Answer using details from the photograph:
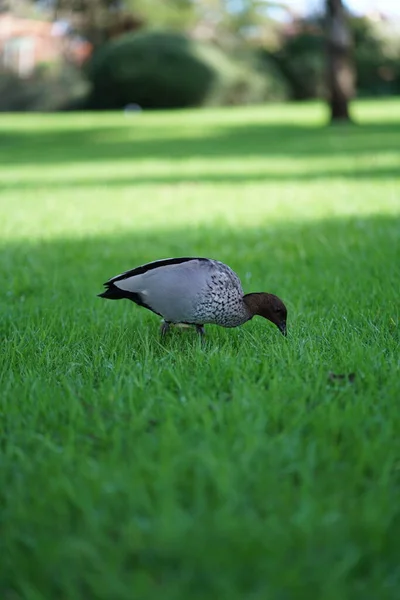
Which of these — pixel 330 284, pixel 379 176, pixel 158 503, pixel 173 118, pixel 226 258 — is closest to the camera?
pixel 158 503

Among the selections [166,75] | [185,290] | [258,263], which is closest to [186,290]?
[185,290]

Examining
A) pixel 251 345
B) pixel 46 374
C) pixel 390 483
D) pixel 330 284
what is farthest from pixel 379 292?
pixel 390 483

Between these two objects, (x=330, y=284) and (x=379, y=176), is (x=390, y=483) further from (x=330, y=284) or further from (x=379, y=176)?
(x=379, y=176)

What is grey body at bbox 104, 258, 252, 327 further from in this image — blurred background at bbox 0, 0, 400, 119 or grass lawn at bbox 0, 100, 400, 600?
blurred background at bbox 0, 0, 400, 119

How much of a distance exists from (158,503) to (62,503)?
0.26m

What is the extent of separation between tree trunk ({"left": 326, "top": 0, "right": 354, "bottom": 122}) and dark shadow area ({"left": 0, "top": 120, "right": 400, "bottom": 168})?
978 mm

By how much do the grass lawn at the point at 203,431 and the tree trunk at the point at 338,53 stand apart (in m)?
13.4

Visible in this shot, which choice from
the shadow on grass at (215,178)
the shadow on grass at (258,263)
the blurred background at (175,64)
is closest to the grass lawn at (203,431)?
the shadow on grass at (258,263)

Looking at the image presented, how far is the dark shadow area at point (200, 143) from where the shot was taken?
15.7 m

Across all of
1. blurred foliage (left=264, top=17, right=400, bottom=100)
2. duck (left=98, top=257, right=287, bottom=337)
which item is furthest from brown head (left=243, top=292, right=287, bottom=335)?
blurred foliage (left=264, top=17, right=400, bottom=100)

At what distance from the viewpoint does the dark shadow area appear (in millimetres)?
15656

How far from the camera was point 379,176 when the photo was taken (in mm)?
10938

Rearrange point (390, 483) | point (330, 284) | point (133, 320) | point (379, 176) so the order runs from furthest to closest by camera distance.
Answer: point (379, 176) < point (330, 284) < point (133, 320) < point (390, 483)

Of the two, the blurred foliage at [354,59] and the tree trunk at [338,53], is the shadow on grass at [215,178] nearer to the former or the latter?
the tree trunk at [338,53]
